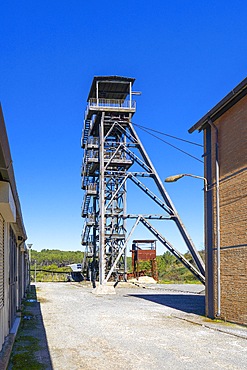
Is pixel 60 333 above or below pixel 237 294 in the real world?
below

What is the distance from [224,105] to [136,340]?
24.7ft

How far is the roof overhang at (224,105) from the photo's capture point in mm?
13344

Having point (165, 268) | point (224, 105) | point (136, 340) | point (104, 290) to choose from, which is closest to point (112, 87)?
point (104, 290)

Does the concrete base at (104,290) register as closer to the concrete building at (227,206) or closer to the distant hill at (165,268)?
the concrete building at (227,206)

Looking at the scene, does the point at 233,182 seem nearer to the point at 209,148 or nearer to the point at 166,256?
the point at 209,148

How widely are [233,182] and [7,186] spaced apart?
29.3ft

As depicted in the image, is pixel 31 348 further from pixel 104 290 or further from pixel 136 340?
pixel 104 290

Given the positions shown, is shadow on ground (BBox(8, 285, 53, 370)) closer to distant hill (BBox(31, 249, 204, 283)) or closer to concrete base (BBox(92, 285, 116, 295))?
concrete base (BBox(92, 285, 116, 295))

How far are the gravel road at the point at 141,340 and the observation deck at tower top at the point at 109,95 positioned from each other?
1839cm

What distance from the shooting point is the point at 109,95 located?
3578cm

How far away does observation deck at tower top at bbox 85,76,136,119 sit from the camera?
33.5m

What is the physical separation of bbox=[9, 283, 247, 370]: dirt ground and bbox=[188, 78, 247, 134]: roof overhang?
6426mm

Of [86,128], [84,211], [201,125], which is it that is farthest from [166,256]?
[201,125]

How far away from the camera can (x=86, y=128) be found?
124 feet
